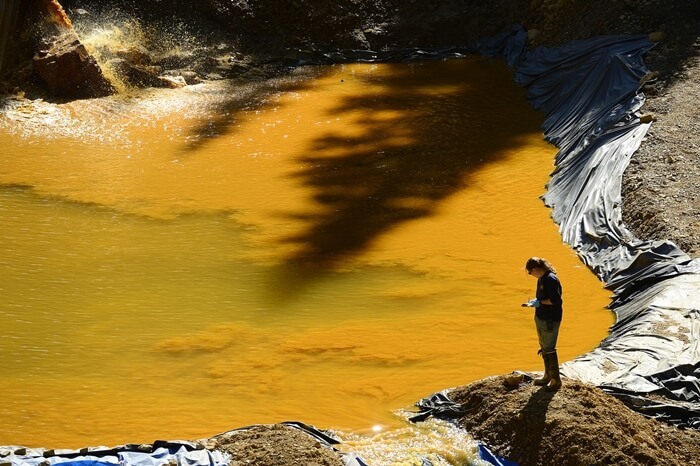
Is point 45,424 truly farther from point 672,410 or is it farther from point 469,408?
point 672,410

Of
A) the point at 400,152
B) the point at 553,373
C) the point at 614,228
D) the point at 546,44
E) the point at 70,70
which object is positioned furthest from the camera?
the point at 546,44

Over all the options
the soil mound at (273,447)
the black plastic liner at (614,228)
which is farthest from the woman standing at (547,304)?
the soil mound at (273,447)

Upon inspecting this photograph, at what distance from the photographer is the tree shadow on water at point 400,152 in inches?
475

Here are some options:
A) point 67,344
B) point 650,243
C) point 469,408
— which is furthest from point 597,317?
point 67,344

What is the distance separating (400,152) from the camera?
581 inches

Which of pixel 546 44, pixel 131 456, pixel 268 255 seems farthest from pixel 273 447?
pixel 546 44

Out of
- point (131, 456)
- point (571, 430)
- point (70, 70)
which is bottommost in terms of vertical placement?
point (571, 430)

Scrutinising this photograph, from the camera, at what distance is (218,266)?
36.4ft

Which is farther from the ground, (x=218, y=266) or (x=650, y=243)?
(x=218, y=266)

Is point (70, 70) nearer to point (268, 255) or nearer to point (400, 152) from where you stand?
point (400, 152)

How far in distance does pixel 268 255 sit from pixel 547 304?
5.23 meters

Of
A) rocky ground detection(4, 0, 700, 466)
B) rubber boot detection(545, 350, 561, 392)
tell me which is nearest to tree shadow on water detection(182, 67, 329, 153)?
rocky ground detection(4, 0, 700, 466)

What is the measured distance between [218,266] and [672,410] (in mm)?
5640

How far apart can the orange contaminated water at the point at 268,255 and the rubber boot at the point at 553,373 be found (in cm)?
141
